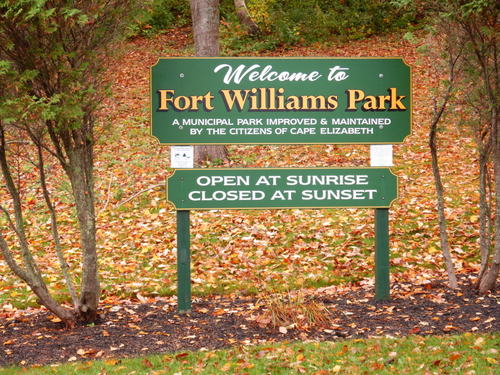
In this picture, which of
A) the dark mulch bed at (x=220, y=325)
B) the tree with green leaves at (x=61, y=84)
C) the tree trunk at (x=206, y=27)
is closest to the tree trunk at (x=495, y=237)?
the dark mulch bed at (x=220, y=325)

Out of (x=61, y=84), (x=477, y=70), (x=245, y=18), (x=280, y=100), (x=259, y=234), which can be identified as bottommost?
(x=259, y=234)

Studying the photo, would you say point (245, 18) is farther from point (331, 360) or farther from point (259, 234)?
point (331, 360)

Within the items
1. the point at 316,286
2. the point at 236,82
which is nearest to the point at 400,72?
the point at 236,82

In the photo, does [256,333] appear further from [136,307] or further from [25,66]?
[25,66]

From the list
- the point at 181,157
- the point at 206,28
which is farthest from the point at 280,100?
the point at 206,28

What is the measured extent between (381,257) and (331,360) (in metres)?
2.34

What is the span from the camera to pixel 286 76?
22.9 feet

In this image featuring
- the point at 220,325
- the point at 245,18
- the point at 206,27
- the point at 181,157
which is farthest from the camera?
the point at 245,18

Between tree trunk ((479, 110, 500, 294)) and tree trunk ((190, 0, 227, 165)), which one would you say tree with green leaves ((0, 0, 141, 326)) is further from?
tree trunk ((190, 0, 227, 165))

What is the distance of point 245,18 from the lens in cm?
2361

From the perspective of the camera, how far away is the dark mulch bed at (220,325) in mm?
5703

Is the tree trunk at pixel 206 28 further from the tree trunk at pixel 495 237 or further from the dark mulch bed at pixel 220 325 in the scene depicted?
the tree trunk at pixel 495 237

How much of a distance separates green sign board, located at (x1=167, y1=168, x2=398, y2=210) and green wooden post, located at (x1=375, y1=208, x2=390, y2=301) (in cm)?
17

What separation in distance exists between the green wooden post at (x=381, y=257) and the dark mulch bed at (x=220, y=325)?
0.51 ft
